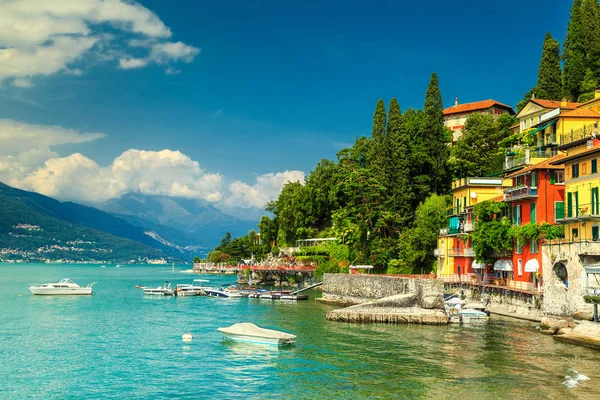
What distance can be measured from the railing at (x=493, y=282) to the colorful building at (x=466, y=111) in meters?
47.5

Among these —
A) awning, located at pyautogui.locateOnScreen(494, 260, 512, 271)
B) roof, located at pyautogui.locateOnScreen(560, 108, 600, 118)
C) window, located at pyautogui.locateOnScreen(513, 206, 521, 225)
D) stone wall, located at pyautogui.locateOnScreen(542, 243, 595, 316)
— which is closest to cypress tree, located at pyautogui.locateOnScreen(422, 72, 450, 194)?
roof, located at pyautogui.locateOnScreen(560, 108, 600, 118)

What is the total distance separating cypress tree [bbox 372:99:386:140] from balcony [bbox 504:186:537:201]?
3279cm

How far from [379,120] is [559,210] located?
40899 mm

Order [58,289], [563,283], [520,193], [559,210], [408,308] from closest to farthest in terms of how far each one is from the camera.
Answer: [563,283] < [559,210] < [408,308] < [520,193] < [58,289]

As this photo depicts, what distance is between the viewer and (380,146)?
2867 inches

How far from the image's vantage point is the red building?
145 feet

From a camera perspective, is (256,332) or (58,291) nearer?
(256,332)

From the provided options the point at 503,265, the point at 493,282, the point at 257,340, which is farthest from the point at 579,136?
the point at 257,340

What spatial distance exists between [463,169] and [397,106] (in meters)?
12.4

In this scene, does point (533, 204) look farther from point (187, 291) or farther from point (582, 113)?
point (187, 291)

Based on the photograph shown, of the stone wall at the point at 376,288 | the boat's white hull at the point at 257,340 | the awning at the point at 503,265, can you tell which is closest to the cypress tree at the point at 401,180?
the stone wall at the point at 376,288

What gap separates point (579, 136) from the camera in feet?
159

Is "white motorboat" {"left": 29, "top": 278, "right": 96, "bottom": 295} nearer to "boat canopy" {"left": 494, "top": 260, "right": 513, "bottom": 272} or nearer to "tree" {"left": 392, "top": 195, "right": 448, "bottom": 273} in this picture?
"tree" {"left": 392, "top": 195, "right": 448, "bottom": 273}

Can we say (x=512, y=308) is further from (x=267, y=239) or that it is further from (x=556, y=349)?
(x=267, y=239)
